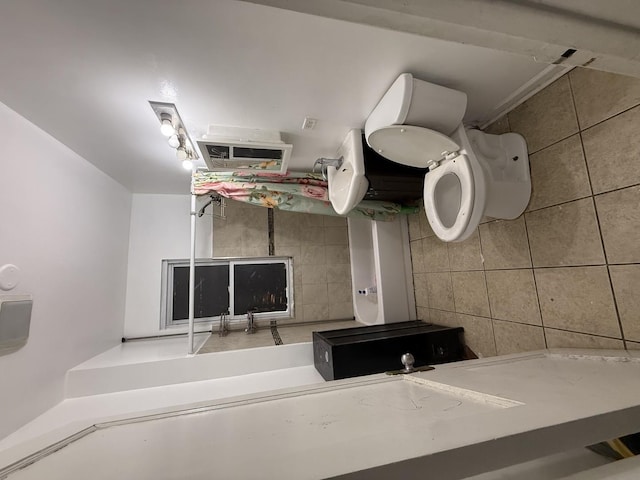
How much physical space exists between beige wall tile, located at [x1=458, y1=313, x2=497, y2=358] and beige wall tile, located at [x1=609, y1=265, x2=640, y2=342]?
610 millimetres

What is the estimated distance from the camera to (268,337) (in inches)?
86.4

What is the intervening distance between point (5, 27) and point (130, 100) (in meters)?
0.40

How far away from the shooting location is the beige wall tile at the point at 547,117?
46.1 inches

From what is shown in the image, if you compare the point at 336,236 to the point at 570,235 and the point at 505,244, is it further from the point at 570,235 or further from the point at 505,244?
the point at 570,235

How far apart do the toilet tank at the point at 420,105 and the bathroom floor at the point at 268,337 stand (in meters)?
1.61

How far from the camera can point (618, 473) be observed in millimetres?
409

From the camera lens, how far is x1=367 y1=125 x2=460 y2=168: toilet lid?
3.96 ft

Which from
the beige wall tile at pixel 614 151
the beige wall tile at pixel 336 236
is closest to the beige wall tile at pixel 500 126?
the beige wall tile at pixel 614 151

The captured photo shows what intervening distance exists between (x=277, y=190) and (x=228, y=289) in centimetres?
125

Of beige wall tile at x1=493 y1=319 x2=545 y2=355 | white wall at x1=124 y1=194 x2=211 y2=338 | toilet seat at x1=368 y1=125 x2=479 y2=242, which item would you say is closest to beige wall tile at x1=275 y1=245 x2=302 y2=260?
white wall at x1=124 y1=194 x2=211 y2=338

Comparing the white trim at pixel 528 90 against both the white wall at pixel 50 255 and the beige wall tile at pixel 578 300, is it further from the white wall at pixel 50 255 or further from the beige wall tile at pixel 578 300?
the white wall at pixel 50 255

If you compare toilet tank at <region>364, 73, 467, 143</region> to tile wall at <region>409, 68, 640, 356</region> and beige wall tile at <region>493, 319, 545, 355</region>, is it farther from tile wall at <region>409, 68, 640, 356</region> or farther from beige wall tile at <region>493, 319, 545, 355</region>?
beige wall tile at <region>493, 319, 545, 355</region>

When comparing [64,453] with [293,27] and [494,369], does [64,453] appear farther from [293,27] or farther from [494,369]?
[293,27]


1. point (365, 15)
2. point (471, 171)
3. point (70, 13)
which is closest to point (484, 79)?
point (471, 171)
